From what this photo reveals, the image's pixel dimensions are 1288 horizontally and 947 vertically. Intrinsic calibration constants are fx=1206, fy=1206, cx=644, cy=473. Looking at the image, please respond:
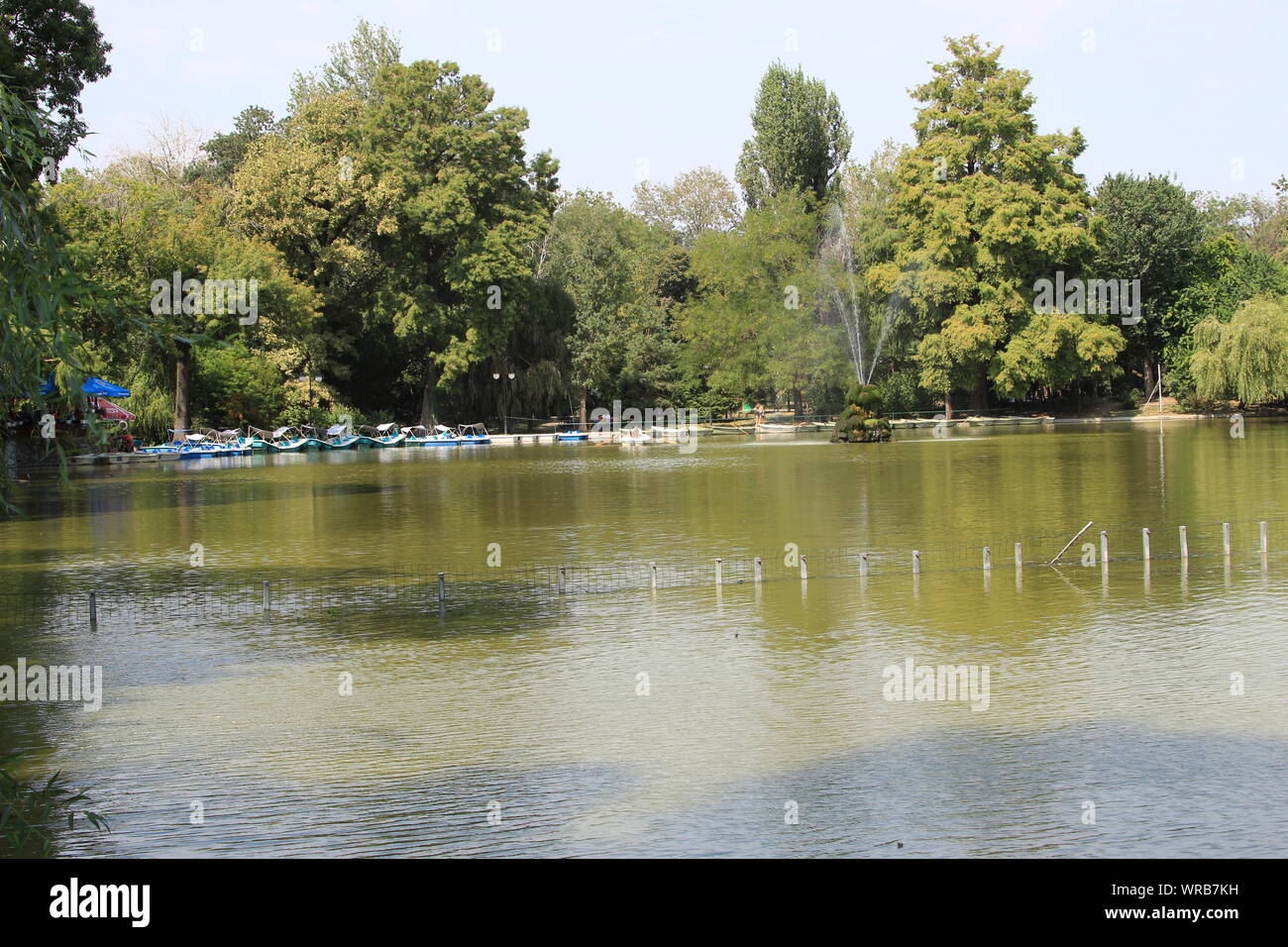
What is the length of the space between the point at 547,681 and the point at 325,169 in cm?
5333

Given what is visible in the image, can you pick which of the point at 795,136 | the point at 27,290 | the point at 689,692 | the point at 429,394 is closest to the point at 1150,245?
the point at 795,136

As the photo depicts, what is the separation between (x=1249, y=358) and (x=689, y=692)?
187 ft

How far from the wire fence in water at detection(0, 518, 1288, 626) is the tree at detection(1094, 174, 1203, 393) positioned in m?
52.9

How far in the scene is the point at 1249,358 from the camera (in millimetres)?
60312

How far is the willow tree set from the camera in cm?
6600

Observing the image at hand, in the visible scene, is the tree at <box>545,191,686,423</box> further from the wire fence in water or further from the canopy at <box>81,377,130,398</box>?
the wire fence in water

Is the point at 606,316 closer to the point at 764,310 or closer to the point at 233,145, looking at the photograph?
the point at 764,310

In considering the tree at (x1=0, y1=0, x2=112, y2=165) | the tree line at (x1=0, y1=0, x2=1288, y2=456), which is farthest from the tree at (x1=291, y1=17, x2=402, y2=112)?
the tree at (x1=0, y1=0, x2=112, y2=165)

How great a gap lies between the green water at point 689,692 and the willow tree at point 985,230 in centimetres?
4159

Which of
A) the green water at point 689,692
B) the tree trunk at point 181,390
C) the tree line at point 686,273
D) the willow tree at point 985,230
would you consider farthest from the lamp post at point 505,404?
the green water at point 689,692

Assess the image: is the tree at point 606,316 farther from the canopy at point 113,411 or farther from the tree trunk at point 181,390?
the canopy at point 113,411

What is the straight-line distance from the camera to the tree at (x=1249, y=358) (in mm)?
60219
